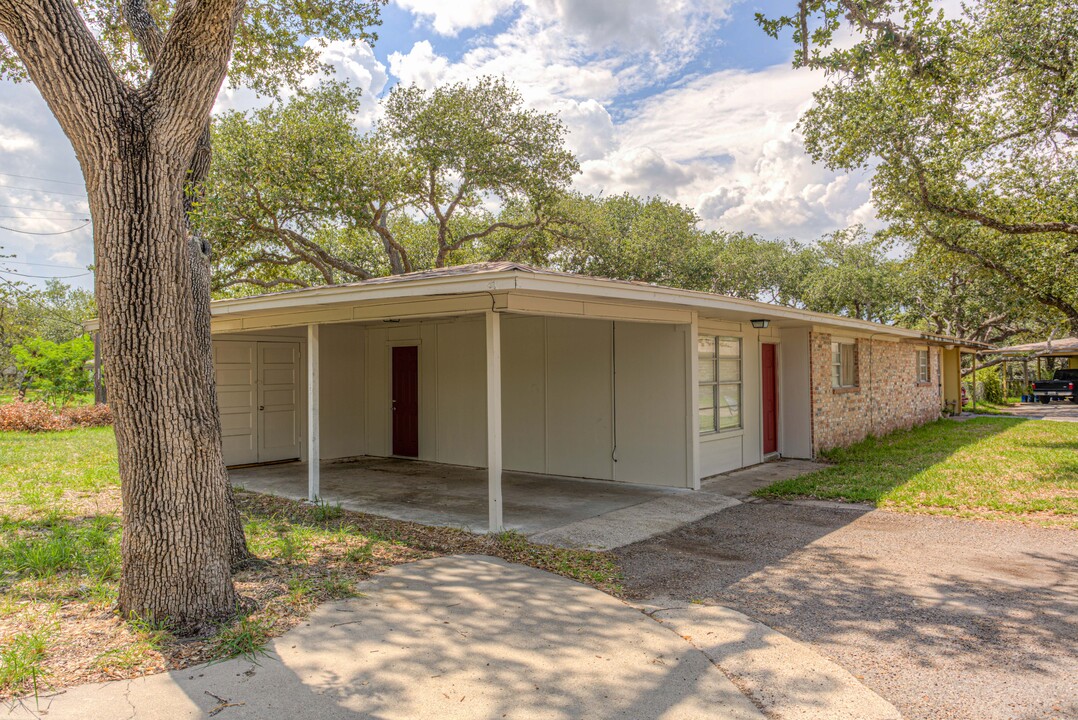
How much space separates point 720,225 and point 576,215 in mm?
16564

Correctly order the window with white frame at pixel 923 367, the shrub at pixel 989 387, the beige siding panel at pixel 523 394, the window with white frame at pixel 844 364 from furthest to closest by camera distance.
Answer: the shrub at pixel 989 387
the window with white frame at pixel 923 367
the window with white frame at pixel 844 364
the beige siding panel at pixel 523 394

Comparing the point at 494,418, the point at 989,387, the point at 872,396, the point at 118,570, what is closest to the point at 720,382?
the point at 494,418

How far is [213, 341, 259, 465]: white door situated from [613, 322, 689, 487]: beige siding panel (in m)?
6.17

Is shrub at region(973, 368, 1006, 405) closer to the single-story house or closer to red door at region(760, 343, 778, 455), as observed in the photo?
the single-story house

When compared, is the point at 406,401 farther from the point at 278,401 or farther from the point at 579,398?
the point at 579,398

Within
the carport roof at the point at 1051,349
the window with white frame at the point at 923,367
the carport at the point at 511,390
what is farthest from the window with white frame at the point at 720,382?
the carport roof at the point at 1051,349

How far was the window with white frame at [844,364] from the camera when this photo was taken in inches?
486

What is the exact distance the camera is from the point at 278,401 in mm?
11664

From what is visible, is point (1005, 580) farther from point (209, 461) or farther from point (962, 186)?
point (962, 186)

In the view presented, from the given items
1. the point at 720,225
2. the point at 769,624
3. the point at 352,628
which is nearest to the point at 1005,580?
the point at 769,624

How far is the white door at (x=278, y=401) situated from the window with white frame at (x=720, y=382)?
7.08 meters

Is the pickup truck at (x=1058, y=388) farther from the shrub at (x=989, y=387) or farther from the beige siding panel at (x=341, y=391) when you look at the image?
the beige siding panel at (x=341, y=391)

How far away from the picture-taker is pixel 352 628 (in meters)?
4.12

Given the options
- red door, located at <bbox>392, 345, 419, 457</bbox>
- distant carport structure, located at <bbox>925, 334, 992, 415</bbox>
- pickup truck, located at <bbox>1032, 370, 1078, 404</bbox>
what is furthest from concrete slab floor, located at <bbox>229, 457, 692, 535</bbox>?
pickup truck, located at <bbox>1032, 370, 1078, 404</bbox>
